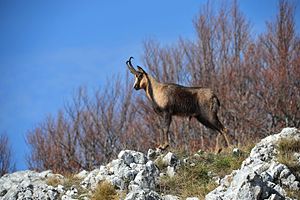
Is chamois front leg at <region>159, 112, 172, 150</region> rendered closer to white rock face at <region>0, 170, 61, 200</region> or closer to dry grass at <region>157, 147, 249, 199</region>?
dry grass at <region>157, 147, 249, 199</region>

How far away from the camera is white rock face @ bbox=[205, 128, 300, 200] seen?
813 cm

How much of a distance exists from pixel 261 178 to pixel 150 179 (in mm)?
2826

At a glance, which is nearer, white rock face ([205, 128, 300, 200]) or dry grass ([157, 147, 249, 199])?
white rock face ([205, 128, 300, 200])

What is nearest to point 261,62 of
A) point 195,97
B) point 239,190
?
point 195,97

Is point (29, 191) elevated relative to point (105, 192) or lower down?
elevated

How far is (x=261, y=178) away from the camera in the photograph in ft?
27.4

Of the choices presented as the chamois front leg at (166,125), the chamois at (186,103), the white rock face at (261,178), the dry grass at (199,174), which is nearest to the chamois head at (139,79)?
the chamois at (186,103)

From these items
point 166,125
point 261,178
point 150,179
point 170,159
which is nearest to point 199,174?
point 170,159

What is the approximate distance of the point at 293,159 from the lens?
33.8 feet

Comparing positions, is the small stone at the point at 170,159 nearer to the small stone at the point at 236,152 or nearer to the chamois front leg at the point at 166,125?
the small stone at the point at 236,152

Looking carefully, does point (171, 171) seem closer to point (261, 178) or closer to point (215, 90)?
point (261, 178)

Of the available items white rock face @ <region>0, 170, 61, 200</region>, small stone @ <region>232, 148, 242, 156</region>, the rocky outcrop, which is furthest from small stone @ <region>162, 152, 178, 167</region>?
white rock face @ <region>0, 170, 61, 200</region>

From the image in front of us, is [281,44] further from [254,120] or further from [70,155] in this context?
[70,155]

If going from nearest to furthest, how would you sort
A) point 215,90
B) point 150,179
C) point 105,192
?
1. point 105,192
2. point 150,179
3. point 215,90
